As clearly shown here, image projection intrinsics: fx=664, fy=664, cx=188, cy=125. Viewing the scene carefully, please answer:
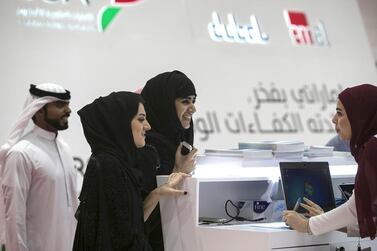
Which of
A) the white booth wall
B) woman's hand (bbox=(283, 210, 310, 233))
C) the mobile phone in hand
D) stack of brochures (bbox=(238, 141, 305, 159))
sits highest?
the white booth wall

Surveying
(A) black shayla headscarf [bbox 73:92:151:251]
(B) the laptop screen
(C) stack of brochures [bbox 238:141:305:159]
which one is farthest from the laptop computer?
(A) black shayla headscarf [bbox 73:92:151:251]

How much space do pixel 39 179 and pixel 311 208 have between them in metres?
2.06

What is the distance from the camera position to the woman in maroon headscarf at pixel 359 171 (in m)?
3.04

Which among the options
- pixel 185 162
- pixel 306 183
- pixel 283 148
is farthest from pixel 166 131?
pixel 306 183

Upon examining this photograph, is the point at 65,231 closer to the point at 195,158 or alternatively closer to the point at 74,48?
the point at 195,158

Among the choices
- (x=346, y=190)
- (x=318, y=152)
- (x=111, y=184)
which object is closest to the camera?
(x=111, y=184)

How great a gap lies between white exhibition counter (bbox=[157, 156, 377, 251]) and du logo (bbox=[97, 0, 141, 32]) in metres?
2.85

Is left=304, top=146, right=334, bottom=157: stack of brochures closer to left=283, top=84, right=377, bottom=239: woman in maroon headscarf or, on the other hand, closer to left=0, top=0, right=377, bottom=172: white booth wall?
left=283, top=84, right=377, bottom=239: woman in maroon headscarf

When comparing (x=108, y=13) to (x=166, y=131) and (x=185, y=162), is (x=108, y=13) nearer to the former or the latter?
(x=166, y=131)

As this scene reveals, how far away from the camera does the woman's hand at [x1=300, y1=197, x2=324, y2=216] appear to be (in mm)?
3301

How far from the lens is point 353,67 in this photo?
26.5ft

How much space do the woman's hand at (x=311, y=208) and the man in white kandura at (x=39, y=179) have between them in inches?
76.2

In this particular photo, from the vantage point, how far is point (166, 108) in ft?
12.3

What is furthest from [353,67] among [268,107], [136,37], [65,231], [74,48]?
[65,231]
